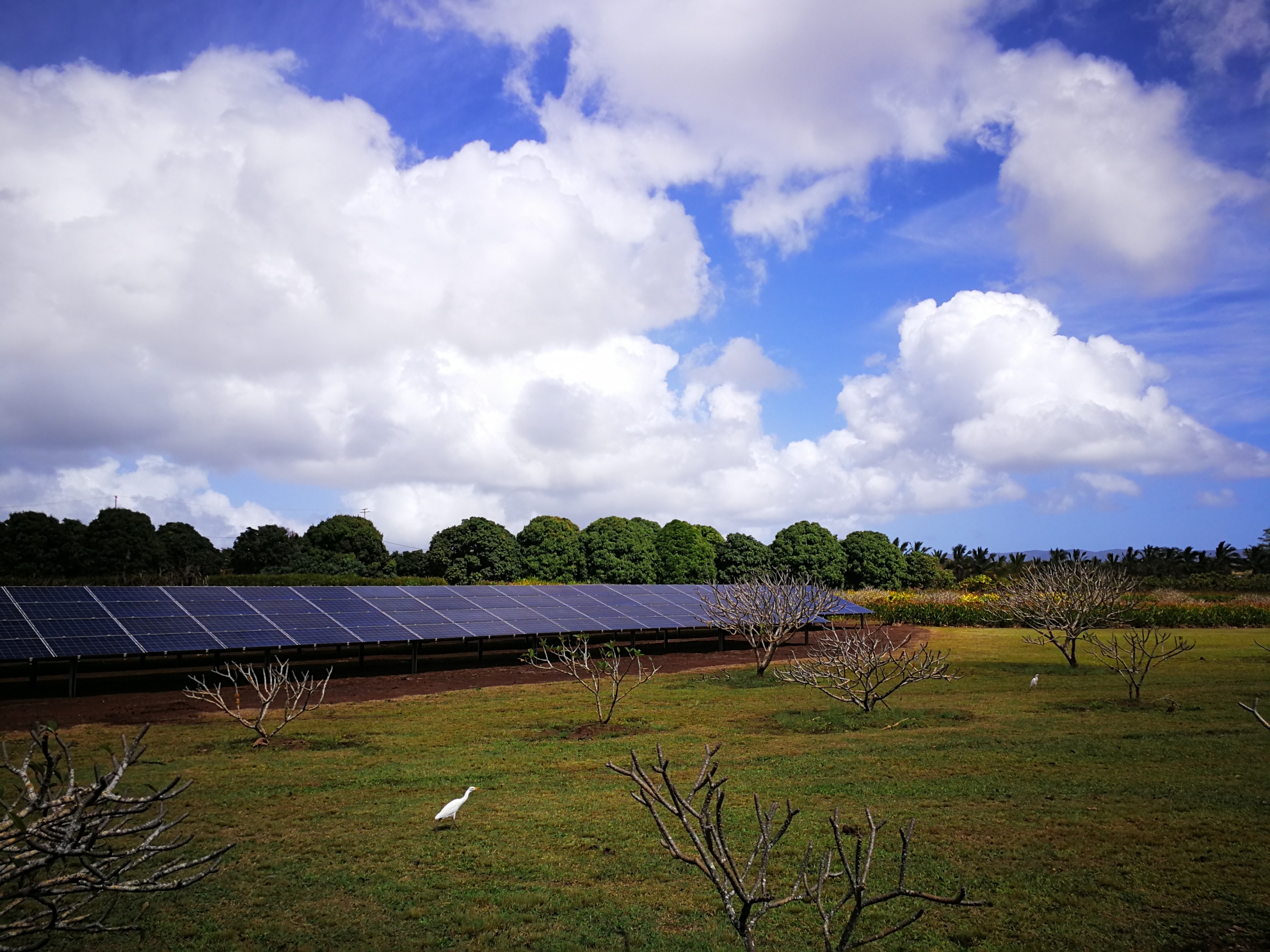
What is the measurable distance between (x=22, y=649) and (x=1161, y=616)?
2098 inches

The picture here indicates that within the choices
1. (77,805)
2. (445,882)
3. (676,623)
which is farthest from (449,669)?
(77,805)

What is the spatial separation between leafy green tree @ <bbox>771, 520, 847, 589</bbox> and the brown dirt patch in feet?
79.8

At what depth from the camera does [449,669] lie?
3080 cm

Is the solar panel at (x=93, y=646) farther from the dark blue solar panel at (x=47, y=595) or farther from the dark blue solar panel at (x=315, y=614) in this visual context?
the dark blue solar panel at (x=47, y=595)

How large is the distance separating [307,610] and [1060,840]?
26112 millimetres

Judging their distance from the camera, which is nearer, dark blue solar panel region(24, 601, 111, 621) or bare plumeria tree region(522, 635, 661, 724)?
bare plumeria tree region(522, 635, 661, 724)

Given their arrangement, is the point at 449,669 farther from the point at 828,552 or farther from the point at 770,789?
the point at 828,552

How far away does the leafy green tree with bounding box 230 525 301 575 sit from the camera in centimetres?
7112

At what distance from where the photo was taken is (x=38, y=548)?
53.1m

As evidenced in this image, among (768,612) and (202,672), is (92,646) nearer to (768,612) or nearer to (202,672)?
(202,672)

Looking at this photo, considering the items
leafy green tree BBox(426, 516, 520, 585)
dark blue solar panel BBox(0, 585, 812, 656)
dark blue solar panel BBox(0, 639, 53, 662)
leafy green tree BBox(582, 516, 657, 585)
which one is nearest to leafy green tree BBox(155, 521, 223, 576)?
leafy green tree BBox(426, 516, 520, 585)

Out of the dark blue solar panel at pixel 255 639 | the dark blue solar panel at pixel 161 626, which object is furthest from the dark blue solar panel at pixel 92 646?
the dark blue solar panel at pixel 255 639

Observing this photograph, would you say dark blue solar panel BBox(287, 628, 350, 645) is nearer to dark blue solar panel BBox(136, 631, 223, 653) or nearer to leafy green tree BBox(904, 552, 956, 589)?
dark blue solar panel BBox(136, 631, 223, 653)

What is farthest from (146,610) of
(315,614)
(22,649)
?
(315,614)
